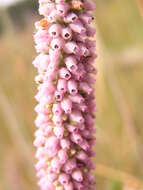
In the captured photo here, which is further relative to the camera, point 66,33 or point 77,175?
point 77,175

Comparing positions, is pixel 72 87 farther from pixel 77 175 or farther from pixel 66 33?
pixel 77 175

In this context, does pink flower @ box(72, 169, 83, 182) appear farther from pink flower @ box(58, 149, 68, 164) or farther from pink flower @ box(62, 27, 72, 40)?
pink flower @ box(62, 27, 72, 40)

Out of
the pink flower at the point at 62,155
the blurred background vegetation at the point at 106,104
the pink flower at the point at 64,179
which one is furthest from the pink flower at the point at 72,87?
the blurred background vegetation at the point at 106,104

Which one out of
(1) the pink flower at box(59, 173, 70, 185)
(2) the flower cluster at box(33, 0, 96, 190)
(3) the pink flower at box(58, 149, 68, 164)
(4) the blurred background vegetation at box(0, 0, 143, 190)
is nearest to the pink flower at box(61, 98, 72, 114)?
(2) the flower cluster at box(33, 0, 96, 190)

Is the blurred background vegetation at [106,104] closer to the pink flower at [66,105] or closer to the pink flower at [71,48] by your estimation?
the pink flower at [66,105]

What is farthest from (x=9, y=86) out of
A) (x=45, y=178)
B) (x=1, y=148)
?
(x=45, y=178)

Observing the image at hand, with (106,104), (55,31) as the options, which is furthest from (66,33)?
(106,104)

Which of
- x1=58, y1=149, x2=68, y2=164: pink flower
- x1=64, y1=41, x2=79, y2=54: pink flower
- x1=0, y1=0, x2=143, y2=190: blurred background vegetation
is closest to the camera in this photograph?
x1=64, y1=41, x2=79, y2=54: pink flower
